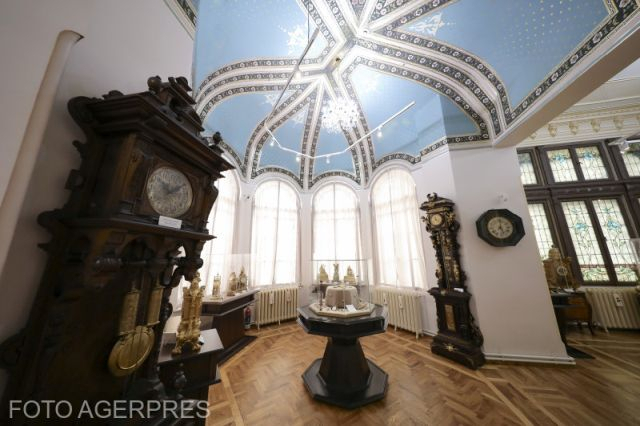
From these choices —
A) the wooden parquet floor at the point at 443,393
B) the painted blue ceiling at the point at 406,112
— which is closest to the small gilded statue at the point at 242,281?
the wooden parquet floor at the point at 443,393

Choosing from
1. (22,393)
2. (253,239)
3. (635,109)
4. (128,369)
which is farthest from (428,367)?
(635,109)

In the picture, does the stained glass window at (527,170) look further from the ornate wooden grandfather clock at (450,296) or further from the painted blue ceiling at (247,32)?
the painted blue ceiling at (247,32)

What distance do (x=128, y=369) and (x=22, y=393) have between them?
344mm

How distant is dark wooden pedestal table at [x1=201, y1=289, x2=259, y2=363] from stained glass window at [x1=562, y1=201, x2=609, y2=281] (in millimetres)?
8506

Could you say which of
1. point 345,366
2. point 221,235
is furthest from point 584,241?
point 221,235

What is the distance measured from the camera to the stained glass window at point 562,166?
5.72 meters

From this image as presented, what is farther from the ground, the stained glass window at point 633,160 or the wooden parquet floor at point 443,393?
the stained glass window at point 633,160

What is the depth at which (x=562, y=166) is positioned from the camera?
581 centimetres

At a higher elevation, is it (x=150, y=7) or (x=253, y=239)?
(x=150, y=7)

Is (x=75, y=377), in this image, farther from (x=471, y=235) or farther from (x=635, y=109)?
(x=635, y=109)

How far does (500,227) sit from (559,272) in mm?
2907

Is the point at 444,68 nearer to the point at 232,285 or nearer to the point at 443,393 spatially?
the point at 443,393

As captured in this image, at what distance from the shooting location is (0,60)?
2.15 feet

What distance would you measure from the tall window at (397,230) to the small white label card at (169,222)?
470 centimetres
